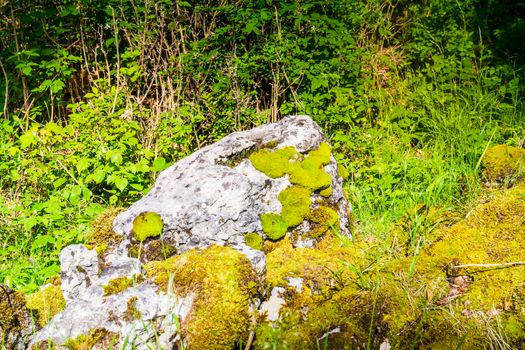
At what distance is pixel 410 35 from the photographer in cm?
604

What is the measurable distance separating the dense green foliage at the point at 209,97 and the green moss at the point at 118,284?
1482mm

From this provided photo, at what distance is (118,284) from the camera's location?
214cm

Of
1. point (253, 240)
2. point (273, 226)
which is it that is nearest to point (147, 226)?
point (253, 240)

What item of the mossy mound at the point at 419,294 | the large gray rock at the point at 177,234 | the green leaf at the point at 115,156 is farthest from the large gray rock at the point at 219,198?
the green leaf at the point at 115,156

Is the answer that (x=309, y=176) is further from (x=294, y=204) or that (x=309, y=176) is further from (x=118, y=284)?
(x=118, y=284)

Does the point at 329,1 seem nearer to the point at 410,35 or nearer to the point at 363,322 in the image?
the point at 410,35

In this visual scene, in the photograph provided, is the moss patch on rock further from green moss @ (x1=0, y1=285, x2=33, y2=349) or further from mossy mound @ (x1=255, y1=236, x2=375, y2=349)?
green moss @ (x1=0, y1=285, x2=33, y2=349)

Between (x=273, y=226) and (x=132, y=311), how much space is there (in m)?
1.22

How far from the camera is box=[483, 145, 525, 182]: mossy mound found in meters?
3.40

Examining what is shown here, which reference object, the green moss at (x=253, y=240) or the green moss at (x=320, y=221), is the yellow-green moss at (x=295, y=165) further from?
the green moss at (x=253, y=240)

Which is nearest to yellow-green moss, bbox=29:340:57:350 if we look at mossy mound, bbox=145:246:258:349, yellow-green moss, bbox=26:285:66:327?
yellow-green moss, bbox=26:285:66:327

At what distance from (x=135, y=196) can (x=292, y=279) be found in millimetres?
2069

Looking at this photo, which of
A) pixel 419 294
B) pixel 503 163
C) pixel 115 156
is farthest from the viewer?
pixel 115 156

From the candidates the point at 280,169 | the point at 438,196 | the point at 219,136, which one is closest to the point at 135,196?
the point at 219,136
